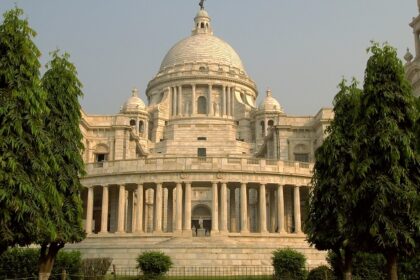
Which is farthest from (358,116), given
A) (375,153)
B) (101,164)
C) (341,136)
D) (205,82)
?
(205,82)

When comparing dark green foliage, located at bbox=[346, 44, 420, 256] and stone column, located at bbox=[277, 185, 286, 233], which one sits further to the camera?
stone column, located at bbox=[277, 185, 286, 233]

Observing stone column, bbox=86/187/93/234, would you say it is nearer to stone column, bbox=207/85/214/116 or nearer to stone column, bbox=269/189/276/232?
stone column, bbox=269/189/276/232

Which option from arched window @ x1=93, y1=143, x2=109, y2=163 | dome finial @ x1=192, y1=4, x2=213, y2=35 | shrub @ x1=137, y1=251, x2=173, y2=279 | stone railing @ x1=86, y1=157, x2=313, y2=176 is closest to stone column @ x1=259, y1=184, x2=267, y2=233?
stone railing @ x1=86, y1=157, x2=313, y2=176

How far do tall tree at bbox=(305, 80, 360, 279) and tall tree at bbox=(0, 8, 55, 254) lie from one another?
12.0m

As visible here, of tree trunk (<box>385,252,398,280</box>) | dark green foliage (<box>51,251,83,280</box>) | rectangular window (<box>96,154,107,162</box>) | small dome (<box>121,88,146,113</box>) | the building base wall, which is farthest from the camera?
small dome (<box>121,88,146,113</box>)

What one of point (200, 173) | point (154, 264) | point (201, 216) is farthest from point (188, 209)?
point (201, 216)

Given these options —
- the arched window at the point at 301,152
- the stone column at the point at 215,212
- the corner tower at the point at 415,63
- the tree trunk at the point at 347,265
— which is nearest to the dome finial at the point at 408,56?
the corner tower at the point at 415,63

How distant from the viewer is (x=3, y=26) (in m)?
17.2

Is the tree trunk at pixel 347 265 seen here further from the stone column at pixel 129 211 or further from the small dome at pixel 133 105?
the small dome at pixel 133 105

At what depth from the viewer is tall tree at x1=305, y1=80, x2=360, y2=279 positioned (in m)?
22.6

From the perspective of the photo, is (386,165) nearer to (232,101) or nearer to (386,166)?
(386,166)

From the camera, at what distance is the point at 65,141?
75.2ft

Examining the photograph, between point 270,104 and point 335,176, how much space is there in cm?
6663

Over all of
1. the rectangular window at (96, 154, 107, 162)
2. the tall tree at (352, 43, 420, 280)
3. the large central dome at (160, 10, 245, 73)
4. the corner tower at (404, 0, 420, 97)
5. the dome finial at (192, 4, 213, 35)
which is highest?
the dome finial at (192, 4, 213, 35)
